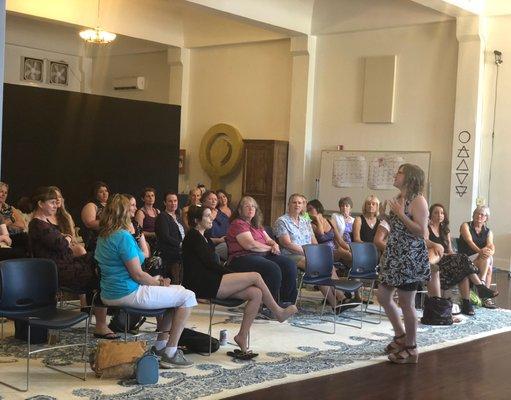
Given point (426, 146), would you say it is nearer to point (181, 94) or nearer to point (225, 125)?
point (225, 125)

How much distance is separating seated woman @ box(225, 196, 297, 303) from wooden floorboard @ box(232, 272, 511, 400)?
56.1 inches

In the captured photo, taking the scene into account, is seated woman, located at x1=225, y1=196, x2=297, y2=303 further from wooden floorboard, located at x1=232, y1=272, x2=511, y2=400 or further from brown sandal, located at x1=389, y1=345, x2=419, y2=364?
wooden floorboard, located at x1=232, y1=272, x2=511, y2=400

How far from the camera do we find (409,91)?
12.9 m

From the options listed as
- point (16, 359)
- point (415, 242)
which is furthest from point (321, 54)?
point (16, 359)

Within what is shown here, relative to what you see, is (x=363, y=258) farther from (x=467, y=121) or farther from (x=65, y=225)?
(x=467, y=121)

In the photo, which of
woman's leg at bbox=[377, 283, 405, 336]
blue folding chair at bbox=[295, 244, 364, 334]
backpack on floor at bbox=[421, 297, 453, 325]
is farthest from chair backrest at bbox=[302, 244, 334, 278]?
woman's leg at bbox=[377, 283, 405, 336]

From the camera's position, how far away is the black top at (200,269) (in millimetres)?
5723

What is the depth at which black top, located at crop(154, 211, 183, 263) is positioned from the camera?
25.7 ft

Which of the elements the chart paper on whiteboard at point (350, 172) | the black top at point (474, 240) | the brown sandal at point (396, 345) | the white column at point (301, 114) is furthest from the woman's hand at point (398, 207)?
the white column at point (301, 114)

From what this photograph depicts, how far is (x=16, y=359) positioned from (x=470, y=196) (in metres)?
8.41

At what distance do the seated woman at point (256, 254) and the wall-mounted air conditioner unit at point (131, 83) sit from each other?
9874 mm

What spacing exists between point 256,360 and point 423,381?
3.86ft

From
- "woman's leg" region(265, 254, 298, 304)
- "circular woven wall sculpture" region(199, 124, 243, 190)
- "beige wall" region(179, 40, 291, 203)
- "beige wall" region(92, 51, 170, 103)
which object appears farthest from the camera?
"beige wall" region(92, 51, 170, 103)

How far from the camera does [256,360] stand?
5.70 metres
